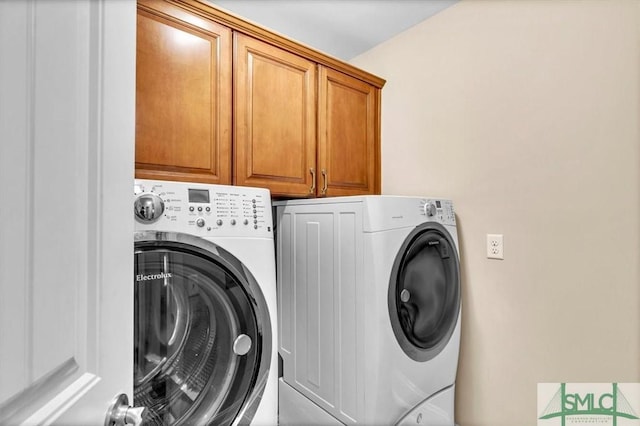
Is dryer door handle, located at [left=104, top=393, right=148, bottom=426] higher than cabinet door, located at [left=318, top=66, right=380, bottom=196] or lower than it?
lower

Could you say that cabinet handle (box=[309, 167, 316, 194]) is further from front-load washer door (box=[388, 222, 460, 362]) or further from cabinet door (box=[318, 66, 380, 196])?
front-load washer door (box=[388, 222, 460, 362])

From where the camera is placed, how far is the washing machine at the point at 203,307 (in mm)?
940

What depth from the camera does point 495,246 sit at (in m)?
1.57

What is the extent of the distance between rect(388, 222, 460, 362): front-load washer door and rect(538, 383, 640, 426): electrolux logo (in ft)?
1.50

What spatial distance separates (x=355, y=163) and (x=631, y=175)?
3.88 feet

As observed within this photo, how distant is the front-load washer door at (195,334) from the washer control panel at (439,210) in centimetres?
83

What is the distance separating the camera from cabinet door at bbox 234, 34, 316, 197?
143 centimetres

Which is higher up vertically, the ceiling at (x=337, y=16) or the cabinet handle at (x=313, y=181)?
the ceiling at (x=337, y=16)

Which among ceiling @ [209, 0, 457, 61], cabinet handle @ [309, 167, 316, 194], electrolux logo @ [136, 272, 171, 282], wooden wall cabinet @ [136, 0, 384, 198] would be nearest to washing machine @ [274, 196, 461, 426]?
cabinet handle @ [309, 167, 316, 194]

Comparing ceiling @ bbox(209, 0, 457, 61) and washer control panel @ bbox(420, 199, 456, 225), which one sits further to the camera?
ceiling @ bbox(209, 0, 457, 61)

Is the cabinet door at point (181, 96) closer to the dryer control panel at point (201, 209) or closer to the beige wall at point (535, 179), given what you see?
the dryer control panel at point (201, 209)

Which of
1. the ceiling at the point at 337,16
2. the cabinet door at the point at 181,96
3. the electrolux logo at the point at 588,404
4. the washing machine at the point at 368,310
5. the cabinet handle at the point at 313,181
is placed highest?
the ceiling at the point at 337,16

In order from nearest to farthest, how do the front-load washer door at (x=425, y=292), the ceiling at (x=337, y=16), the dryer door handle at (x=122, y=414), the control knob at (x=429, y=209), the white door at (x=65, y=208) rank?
the white door at (x=65, y=208)
the dryer door handle at (x=122, y=414)
the front-load washer door at (x=425, y=292)
the control knob at (x=429, y=209)
the ceiling at (x=337, y=16)

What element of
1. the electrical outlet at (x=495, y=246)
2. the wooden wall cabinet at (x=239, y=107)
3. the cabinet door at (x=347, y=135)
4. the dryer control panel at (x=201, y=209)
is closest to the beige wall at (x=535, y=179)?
the electrical outlet at (x=495, y=246)
